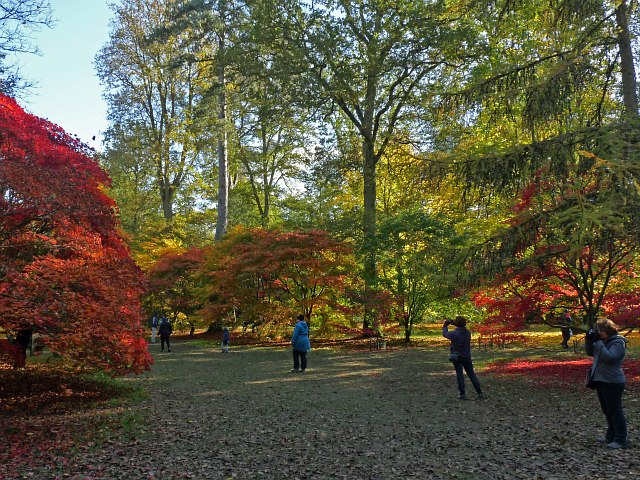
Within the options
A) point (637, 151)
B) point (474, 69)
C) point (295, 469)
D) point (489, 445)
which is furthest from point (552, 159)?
point (474, 69)

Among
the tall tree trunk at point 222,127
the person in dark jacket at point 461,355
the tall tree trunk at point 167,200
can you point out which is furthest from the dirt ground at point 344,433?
the tall tree trunk at point 167,200

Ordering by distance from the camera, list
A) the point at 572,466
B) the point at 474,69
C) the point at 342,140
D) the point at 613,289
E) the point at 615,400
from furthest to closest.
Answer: the point at 342,140
the point at 474,69
the point at 613,289
the point at 615,400
the point at 572,466

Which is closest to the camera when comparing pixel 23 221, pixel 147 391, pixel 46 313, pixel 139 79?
pixel 46 313

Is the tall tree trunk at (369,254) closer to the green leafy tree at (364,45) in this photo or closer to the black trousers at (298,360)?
the green leafy tree at (364,45)

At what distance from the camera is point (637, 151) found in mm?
6727

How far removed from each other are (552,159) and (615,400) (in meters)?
4.06

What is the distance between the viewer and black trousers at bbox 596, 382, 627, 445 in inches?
205

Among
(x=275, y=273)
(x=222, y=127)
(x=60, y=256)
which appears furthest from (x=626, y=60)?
(x=222, y=127)

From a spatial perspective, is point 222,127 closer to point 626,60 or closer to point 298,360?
point 298,360

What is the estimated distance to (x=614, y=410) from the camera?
5.24 meters

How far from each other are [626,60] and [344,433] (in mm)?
8373

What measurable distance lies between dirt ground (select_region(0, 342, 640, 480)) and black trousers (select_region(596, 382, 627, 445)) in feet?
0.58

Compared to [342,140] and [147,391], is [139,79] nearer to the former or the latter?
[342,140]

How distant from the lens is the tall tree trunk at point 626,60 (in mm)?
8336
